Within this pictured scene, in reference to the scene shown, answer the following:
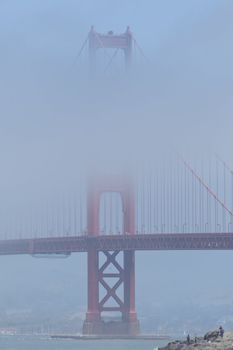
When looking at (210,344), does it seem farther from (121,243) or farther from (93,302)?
(93,302)

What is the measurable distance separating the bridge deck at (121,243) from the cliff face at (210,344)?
19.6m

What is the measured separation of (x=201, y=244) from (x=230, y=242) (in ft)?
4.10

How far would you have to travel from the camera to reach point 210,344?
48219 millimetres

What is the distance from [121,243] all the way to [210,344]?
28.5 metres

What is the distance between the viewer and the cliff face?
47144 mm

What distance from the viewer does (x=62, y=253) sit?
258 feet

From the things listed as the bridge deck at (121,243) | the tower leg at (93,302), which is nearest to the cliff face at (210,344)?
the bridge deck at (121,243)

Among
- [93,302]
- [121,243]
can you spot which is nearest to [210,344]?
[121,243]

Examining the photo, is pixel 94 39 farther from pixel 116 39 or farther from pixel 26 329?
pixel 26 329

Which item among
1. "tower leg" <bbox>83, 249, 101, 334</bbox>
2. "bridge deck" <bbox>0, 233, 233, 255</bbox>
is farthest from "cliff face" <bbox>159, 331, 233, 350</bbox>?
"tower leg" <bbox>83, 249, 101, 334</bbox>

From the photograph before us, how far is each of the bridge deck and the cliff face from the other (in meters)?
19.6

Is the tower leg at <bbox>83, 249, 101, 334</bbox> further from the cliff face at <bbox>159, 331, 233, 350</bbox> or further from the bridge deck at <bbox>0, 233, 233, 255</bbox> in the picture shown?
the cliff face at <bbox>159, 331, 233, 350</bbox>

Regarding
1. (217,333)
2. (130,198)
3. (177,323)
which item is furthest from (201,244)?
(177,323)

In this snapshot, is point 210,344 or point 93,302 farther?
point 93,302
